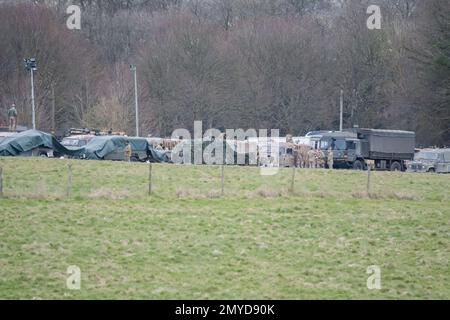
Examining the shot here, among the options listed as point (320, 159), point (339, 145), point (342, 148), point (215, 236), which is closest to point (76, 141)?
point (320, 159)

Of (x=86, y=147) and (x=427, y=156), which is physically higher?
(x=86, y=147)

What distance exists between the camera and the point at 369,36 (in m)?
82.4

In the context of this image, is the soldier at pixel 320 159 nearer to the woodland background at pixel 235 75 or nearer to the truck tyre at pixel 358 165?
the truck tyre at pixel 358 165

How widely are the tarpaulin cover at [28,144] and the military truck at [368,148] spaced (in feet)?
54.8

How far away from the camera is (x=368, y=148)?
54250 mm

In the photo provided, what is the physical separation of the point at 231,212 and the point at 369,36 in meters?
58.7

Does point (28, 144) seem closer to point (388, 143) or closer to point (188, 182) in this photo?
point (188, 182)

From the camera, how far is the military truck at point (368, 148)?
53406 mm

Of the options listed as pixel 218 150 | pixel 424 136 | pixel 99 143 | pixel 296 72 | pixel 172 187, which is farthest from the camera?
pixel 296 72

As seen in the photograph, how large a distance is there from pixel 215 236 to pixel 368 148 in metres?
32.5

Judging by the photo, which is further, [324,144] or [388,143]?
[388,143]

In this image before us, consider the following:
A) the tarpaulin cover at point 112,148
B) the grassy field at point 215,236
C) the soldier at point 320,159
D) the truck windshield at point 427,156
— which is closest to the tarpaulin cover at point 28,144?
the tarpaulin cover at point 112,148

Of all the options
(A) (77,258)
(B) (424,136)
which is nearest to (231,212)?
(A) (77,258)
